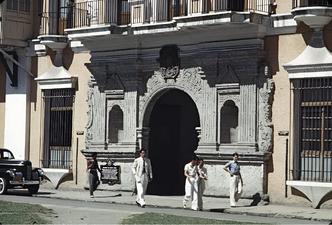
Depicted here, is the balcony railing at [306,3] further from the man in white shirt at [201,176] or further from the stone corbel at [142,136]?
the stone corbel at [142,136]

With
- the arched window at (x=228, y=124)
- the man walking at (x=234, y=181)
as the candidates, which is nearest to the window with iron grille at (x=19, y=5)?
the arched window at (x=228, y=124)

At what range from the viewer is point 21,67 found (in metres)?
29.7

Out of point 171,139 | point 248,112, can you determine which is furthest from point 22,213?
point 171,139

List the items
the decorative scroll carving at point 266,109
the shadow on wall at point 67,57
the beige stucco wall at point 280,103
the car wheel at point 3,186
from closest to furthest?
the beige stucco wall at point 280,103 → the decorative scroll carving at point 266,109 → the car wheel at point 3,186 → the shadow on wall at point 67,57

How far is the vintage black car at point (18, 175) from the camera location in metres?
26.4

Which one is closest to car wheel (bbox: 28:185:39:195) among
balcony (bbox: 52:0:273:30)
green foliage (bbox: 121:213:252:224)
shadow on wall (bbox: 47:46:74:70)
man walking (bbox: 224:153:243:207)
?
shadow on wall (bbox: 47:46:74:70)

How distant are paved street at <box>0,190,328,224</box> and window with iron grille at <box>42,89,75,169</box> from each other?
1437mm

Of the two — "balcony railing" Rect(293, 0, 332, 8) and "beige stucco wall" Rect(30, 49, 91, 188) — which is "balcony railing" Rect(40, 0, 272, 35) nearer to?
"balcony railing" Rect(293, 0, 332, 8)

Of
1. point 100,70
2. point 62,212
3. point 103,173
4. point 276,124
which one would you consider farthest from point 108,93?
point 62,212

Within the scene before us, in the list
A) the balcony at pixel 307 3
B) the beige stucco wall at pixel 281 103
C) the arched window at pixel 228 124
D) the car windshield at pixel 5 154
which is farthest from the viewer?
the car windshield at pixel 5 154

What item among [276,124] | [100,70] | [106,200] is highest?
[100,70]

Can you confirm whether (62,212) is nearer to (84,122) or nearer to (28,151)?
(84,122)

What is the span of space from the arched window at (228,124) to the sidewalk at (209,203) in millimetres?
1791

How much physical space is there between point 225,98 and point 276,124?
6.01ft
